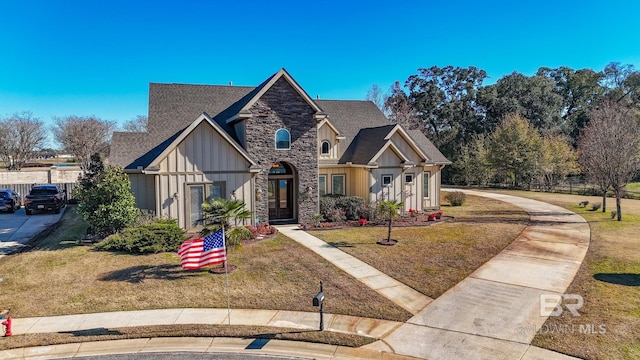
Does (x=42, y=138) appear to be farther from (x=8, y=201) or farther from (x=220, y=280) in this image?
(x=220, y=280)

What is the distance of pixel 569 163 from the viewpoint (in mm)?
41062

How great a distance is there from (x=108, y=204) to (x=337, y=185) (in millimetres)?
12358

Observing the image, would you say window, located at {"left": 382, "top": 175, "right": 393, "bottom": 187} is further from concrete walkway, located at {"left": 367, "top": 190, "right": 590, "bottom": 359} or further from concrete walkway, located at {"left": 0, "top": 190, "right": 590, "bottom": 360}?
concrete walkway, located at {"left": 0, "top": 190, "right": 590, "bottom": 360}

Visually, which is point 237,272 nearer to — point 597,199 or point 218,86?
point 218,86

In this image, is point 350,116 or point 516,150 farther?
point 516,150

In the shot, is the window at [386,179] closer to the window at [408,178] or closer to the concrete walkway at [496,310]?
the window at [408,178]

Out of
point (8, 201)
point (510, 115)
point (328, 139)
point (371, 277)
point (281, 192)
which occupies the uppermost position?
point (510, 115)

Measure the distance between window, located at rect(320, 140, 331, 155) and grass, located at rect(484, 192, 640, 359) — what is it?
545 inches

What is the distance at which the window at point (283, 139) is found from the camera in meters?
19.6

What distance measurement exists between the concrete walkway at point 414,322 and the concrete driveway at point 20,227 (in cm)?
938

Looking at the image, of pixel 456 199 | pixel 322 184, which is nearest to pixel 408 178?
pixel 322 184

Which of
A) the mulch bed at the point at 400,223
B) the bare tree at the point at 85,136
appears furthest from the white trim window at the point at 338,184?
the bare tree at the point at 85,136

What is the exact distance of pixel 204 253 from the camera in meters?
9.84

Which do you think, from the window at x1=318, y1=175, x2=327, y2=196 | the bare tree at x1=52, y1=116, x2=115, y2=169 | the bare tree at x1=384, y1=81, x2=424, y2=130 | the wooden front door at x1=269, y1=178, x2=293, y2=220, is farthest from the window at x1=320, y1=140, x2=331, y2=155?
the bare tree at x1=52, y1=116, x2=115, y2=169
